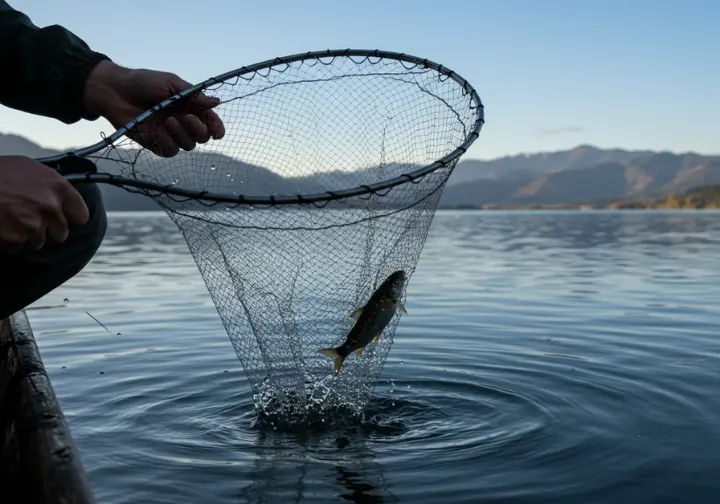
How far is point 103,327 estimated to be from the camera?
11836 mm

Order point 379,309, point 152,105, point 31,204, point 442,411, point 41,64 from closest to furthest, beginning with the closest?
1. point 31,204
2. point 41,64
3. point 152,105
4. point 379,309
5. point 442,411

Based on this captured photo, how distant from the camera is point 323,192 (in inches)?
167

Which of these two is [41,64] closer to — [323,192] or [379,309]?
[323,192]

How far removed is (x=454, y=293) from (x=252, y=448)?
10489 millimetres

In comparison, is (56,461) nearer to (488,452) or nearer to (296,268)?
(488,452)

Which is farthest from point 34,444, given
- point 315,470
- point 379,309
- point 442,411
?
point 442,411

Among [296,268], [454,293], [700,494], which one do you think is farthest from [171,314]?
[700,494]

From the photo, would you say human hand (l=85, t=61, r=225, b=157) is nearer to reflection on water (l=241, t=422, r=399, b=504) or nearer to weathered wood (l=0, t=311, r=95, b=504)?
weathered wood (l=0, t=311, r=95, b=504)

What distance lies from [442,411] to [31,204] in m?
4.91

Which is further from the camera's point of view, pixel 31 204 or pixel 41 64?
pixel 41 64

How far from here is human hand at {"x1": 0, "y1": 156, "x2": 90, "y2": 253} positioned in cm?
246

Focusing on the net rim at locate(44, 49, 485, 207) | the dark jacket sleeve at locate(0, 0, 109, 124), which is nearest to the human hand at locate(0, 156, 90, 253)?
the net rim at locate(44, 49, 485, 207)

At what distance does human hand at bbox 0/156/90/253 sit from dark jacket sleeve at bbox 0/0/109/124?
1623 millimetres

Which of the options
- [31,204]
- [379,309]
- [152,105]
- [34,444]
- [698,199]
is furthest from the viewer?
[698,199]
